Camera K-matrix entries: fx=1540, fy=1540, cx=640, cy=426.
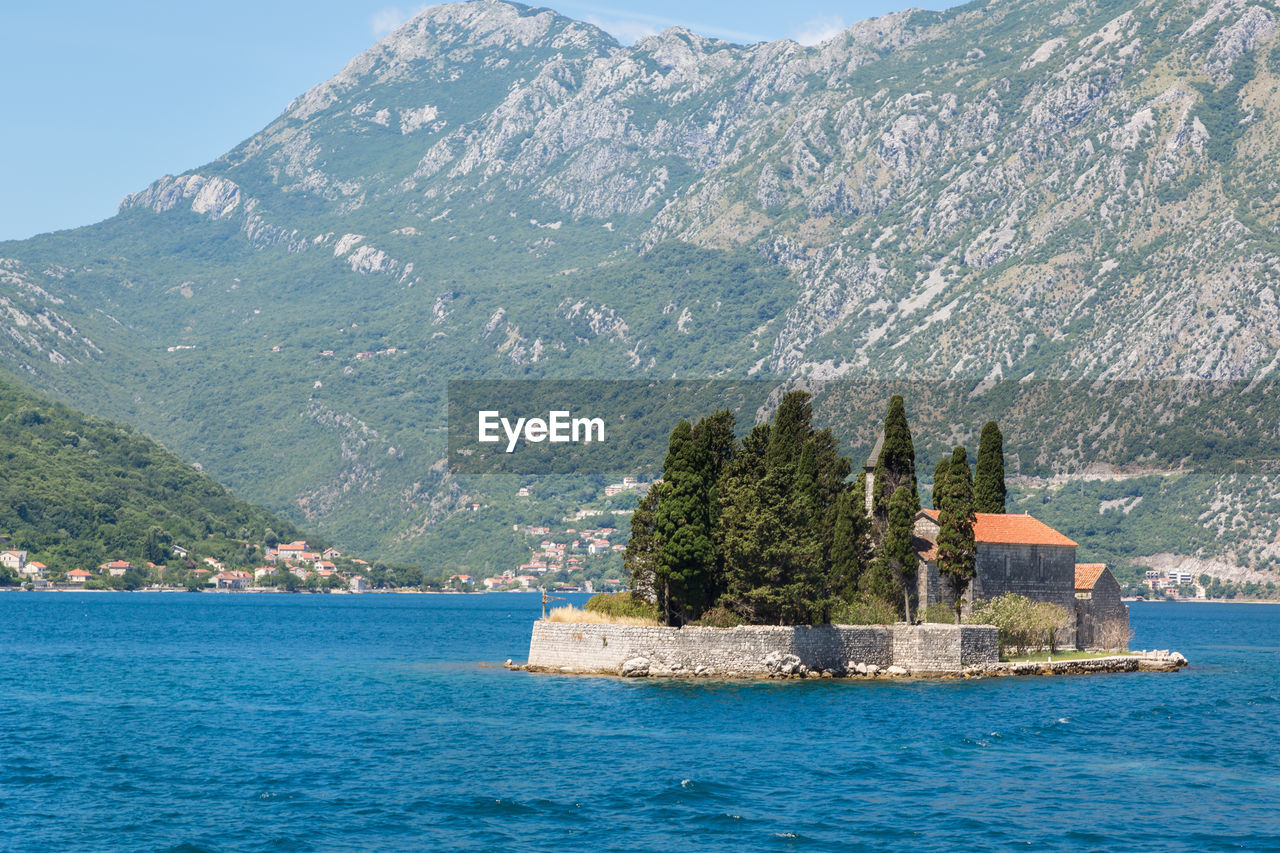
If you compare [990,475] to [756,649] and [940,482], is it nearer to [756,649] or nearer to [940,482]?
[940,482]

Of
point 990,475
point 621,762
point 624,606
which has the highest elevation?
point 990,475

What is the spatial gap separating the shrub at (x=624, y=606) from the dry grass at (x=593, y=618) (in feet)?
1.23

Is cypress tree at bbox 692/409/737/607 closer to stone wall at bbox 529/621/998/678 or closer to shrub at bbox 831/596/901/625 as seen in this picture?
stone wall at bbox 529/621/998/678

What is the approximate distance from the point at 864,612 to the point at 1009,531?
11.9m

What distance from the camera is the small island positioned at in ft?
224

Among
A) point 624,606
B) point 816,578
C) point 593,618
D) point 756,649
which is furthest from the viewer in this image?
point 624,606

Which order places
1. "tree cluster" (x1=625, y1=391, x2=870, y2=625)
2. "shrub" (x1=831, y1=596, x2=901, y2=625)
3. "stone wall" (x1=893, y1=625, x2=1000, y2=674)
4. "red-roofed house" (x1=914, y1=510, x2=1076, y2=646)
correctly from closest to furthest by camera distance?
"tree cluster" (x1=625, y1=391, x2=870, y2=625) → "stone wall" (x1=893, y1=625, x2=1000, y2=674) → "shrub" (x1=831, y1=596, x2=901, y2=625) → "red-roofed house" (x1=914, y1=510, x2=1076, y2=646)

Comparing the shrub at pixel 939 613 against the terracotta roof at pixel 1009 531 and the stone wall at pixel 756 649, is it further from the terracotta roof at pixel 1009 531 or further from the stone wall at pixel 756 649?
the terracotta roof at pixel 1009 531

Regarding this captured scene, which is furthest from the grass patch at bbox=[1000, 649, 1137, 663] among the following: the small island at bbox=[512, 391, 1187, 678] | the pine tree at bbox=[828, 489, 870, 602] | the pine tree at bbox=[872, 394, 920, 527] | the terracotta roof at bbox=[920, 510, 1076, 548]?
the pine tree at bbox=[872, 394, 920, 527]

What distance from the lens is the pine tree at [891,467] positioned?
78.5 meters

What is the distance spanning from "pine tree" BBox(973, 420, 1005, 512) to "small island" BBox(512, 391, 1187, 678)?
3.73 metres

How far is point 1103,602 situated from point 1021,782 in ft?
136

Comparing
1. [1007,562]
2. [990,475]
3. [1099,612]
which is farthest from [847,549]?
[1099,612]

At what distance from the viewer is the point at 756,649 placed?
2670 inches
